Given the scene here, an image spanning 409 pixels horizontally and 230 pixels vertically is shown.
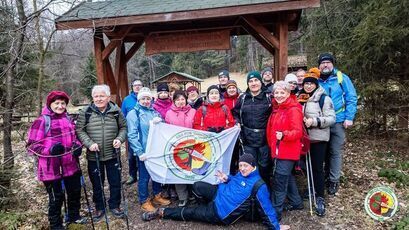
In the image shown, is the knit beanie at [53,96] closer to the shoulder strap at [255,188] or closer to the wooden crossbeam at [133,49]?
the shoulder strap at [255,188]

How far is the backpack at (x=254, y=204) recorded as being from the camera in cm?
407

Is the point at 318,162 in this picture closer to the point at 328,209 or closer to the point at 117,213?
the point at 328,209

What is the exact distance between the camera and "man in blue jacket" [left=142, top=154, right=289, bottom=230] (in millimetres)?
4059

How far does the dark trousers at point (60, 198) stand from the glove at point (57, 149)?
410mm

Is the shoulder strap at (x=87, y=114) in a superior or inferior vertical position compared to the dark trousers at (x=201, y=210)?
superior

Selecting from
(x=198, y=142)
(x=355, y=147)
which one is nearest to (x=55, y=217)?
(x=198, y=142)

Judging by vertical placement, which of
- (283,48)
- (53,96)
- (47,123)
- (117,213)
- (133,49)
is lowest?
(117,213)

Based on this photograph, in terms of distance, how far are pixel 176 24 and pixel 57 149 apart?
4956 millimetres

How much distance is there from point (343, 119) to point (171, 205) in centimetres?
322

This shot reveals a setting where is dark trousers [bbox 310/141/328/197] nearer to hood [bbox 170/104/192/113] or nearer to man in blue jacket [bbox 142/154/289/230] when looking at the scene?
man in blue jacket [bbox 142/154/289/230]

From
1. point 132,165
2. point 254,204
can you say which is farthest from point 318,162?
point 132,165

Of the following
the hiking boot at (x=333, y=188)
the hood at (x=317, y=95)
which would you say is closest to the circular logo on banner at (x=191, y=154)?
the hood at (x=317, y=95)

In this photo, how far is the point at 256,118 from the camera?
450cm

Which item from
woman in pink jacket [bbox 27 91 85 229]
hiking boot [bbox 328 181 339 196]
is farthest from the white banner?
hiking boot [bbox 328 181 339 196]
